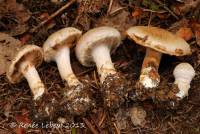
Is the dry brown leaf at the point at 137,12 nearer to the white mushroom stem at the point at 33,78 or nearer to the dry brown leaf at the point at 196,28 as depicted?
the dry brown leaf at the point at 196,28

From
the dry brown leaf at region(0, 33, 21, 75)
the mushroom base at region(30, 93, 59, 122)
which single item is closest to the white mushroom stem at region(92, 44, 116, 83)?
the mushroom base at region(30, 93, 59, 122)

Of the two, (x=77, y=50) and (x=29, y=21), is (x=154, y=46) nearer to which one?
(x=77, y=50)

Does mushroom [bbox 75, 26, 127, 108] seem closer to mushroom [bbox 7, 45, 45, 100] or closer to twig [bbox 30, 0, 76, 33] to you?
mushroom [bbox 7, 45, 45, 100]

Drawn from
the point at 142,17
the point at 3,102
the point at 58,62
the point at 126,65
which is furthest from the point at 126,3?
the point at 3,102

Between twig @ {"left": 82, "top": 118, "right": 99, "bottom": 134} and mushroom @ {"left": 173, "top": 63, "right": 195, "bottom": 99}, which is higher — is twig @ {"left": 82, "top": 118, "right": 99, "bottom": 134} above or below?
below

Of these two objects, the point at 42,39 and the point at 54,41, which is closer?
the point at 54,41
